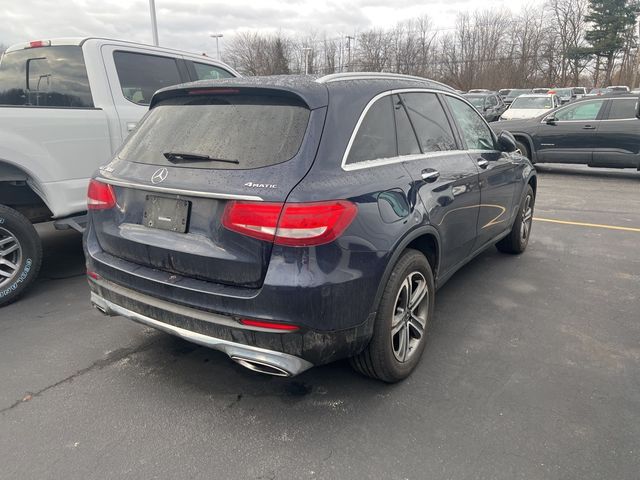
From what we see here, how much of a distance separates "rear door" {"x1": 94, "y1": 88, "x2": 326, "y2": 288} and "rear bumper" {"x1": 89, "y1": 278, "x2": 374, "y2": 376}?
0.65 feet

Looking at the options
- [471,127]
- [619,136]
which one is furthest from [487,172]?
[619,136]

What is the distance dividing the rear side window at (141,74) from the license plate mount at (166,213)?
266 centimetres

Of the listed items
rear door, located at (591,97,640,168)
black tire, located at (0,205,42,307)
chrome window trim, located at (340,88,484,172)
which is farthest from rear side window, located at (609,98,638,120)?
black tire, located at (0,205,42,307)

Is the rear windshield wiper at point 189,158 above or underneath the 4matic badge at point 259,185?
above

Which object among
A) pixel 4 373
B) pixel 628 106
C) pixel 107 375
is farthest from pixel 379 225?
pixel 628 106

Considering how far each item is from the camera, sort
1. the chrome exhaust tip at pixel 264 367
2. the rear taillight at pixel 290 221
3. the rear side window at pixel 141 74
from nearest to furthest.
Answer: the rear taillight at pixel 290 221, the chrome exhaust tip at pixel 264 367, the rear side window at pixel 141 74

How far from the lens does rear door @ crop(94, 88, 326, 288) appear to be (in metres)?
2.33

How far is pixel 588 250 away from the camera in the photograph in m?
5.65

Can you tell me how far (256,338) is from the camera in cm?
234

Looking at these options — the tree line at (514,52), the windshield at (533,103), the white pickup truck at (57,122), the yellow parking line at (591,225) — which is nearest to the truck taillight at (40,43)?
the white pickup truck at (57,122)

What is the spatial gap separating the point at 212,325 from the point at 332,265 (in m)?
0.68

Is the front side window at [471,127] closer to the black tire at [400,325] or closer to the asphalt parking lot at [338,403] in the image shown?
the asphalt parking lot at [338,403]

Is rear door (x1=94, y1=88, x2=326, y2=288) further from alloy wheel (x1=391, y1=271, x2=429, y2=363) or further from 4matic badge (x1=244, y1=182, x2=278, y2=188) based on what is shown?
alloy wheel (x1=391, y1=271, x2=429, y2=363)

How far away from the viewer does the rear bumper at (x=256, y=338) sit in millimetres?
2332
